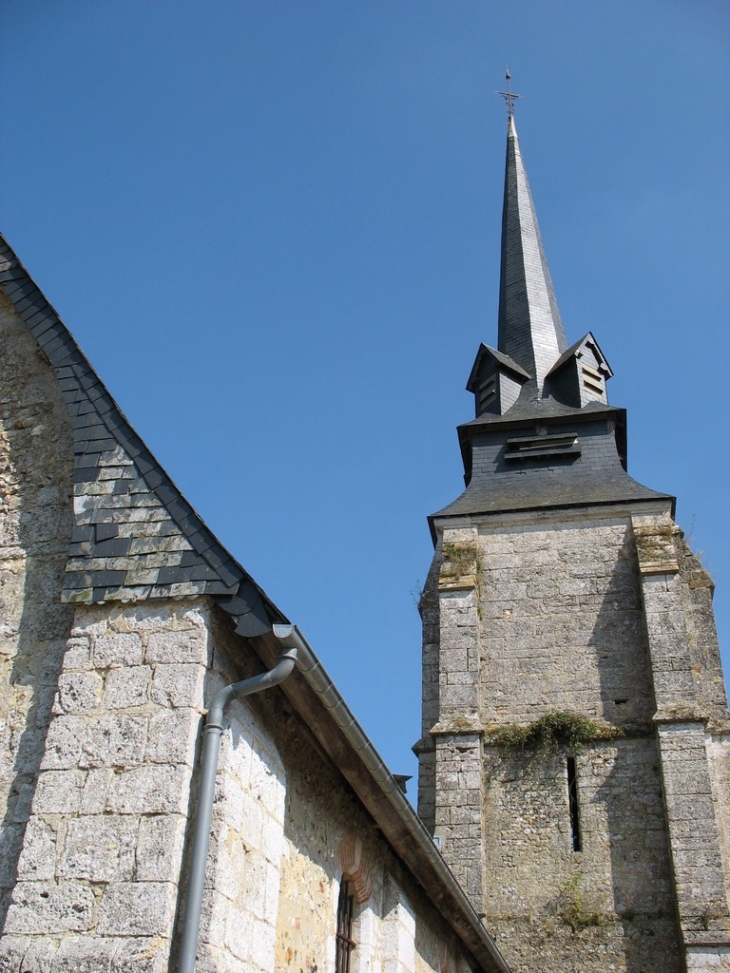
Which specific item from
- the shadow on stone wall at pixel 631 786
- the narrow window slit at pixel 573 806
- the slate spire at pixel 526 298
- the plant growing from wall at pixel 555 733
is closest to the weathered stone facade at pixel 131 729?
the shadow on stone wall at pixel 631 786

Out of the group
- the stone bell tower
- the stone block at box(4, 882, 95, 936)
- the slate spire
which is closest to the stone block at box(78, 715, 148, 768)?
Answer: the stone block at box(4, 882, 95, 936)

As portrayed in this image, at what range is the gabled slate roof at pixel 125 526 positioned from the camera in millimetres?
4707

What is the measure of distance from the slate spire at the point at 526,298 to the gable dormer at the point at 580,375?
0.31 meters

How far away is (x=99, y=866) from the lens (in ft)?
13.5

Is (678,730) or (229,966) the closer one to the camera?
(229,966)

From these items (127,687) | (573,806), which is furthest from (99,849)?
(573,806)

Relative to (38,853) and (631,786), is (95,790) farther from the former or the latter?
(631,786)

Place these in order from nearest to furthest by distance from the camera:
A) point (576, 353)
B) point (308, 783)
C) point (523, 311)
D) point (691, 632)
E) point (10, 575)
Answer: point (10, 575) < point (308, 783) < point (691, 632) < point (576, 353) < point (523, 311)

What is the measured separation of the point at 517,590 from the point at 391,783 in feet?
29.6

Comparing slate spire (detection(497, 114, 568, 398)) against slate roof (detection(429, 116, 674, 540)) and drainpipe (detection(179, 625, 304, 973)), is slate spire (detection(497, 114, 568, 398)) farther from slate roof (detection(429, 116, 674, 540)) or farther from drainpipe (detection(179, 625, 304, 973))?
drainpipe (detection(179, 625, 304, 973))

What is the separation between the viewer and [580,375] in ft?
58.3

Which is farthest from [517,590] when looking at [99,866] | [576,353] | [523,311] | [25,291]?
[99,866]

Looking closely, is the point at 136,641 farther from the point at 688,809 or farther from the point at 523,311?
the point at 523,311

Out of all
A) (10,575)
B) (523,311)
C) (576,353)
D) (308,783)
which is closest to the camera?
(10,575)
